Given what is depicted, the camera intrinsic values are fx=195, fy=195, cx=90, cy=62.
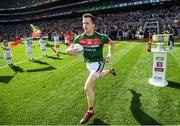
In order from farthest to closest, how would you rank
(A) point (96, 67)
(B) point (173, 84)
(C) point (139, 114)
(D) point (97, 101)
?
1. (B) point (173, 84)
2. (D) point (97, 101)
3. (A) point (96, 67)
4. (C) point (139, 114)

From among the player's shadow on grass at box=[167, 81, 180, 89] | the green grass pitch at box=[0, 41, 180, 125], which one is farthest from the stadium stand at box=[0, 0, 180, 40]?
the green grass pitch at box=[0, 41, 180, 125]

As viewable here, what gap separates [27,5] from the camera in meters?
79.6

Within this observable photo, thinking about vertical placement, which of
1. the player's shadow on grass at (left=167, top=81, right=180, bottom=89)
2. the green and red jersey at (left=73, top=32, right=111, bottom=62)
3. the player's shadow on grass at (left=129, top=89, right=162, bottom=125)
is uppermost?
the green and red jersey at (left=73, top=32, right=111, bottom=62)

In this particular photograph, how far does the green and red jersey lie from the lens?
Answer: 5371mm

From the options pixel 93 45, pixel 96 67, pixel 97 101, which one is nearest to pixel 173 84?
pixel 97 101

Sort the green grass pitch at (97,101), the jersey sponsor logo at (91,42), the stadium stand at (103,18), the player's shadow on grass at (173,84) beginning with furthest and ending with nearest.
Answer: the stadium stand at (103,18) → the player's shadow on grass at (173,84) → the jersey sponsor logo at (91,42) → the green grass pitch at (97,101)

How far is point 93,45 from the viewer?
5.37m

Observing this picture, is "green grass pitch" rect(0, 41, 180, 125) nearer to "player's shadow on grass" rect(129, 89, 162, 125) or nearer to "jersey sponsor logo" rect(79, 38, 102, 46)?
"player's shadow on grass" rect(129, 89, 162, 125)

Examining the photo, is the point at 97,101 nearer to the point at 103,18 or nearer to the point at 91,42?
the point at 91,42

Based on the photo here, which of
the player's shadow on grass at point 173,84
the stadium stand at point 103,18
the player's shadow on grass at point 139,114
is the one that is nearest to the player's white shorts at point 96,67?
the player's shadow on grass at point 139,114

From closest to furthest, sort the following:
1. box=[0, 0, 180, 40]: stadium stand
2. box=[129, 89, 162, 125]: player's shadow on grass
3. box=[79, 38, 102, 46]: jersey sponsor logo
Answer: box=[129, 89, 162, 125]: player's shadow on grass < box=[79, 38, 102, 46]: jersey sponsor logo < box=[0, 0, 180, 40]: stadium stand

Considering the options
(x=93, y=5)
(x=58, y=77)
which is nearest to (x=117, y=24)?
(x=93, y=5)

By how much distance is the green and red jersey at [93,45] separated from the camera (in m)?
5.37

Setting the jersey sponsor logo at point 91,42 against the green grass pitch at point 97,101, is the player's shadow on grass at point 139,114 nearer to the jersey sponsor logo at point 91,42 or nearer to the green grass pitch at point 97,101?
the green grass pitch at point 97,101
